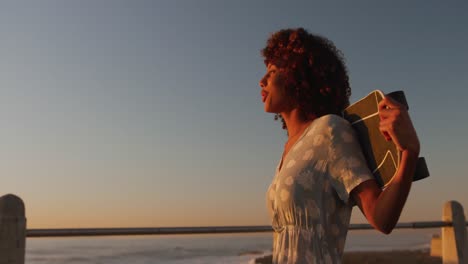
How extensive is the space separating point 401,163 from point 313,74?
56cm

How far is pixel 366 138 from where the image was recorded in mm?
1376

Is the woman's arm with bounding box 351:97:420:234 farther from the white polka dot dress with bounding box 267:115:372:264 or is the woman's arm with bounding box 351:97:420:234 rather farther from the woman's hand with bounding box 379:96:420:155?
the white polka dot dress with bounding box 267:115:372:264

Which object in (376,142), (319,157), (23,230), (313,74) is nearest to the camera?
(376,142)

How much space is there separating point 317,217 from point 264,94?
0.56 meters

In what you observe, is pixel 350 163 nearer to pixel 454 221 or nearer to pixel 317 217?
pixel 317 217

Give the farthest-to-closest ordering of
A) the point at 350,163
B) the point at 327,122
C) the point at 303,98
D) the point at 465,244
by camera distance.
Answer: the point at 465,244, the point at 303,98, the point at 327,122, the point at 350,163

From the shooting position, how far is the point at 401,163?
46.9 inches

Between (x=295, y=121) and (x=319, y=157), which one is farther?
(x=295, y=121)

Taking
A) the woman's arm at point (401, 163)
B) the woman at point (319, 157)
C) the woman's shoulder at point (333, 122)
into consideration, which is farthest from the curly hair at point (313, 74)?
the woman's arm at point (401, 163)

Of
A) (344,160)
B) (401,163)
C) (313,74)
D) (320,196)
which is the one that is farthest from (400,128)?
(313,74)

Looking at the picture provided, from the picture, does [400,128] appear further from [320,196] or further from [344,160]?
[320,196]

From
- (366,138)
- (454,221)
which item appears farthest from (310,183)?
(454,221)

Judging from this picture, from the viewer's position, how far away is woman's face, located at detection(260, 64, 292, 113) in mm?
1695

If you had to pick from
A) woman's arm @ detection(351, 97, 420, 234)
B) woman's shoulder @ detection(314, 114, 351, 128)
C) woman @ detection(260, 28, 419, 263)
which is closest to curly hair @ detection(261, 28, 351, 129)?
woman @ detection(260, 28, 419, 263)
